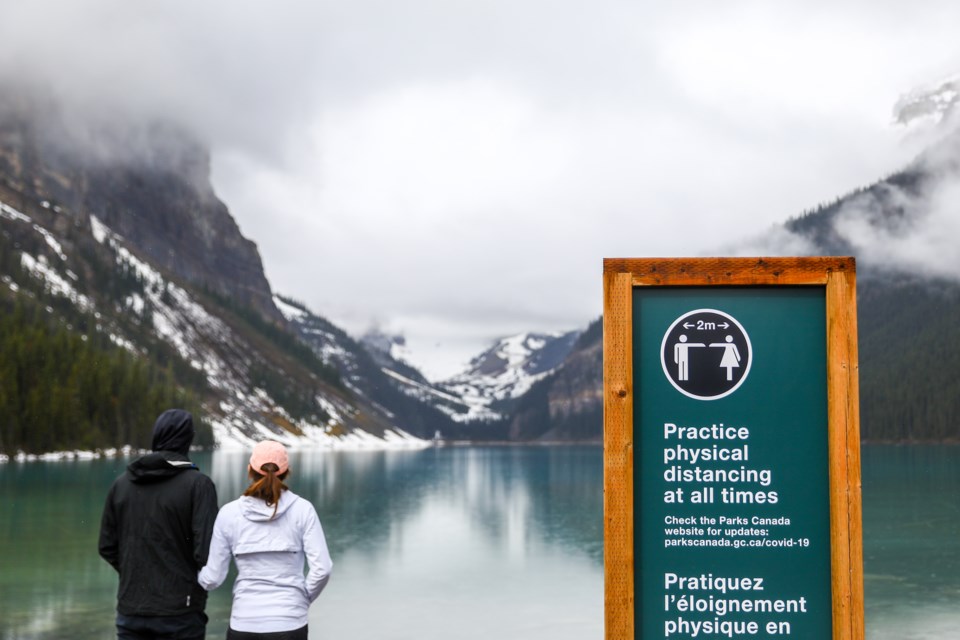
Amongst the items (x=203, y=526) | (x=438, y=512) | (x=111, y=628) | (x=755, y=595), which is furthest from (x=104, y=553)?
(x=438, y=512)

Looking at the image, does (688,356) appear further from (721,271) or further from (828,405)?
(828,405)

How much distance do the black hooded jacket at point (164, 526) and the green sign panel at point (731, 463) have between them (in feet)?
11.1

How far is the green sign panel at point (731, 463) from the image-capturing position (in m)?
6.10

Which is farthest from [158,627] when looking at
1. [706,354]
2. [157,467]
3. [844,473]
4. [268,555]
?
[844,473]

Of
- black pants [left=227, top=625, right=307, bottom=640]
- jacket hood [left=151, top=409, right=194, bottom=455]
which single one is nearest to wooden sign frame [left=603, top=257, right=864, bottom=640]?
black pants [left=227, top=625, right=307, bottom=640]

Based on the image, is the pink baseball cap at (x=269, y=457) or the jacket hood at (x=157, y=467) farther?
the jacket hood at (x=157, y=467)

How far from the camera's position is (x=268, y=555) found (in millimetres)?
7199

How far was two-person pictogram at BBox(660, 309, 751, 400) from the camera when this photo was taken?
624 centimetres

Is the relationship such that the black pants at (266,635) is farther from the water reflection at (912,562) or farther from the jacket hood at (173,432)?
the water reflection at (912,562)

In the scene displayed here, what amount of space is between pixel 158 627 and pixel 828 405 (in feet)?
16.8

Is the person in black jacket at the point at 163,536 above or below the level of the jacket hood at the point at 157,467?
below

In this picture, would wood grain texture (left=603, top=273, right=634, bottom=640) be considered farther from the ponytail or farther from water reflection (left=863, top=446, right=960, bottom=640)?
water reflection (left=863, top=446, right=960, bottom=640)

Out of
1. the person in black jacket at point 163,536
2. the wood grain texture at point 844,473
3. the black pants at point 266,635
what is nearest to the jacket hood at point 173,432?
the person in black jacket at point 163,536

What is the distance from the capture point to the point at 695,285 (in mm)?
6305
